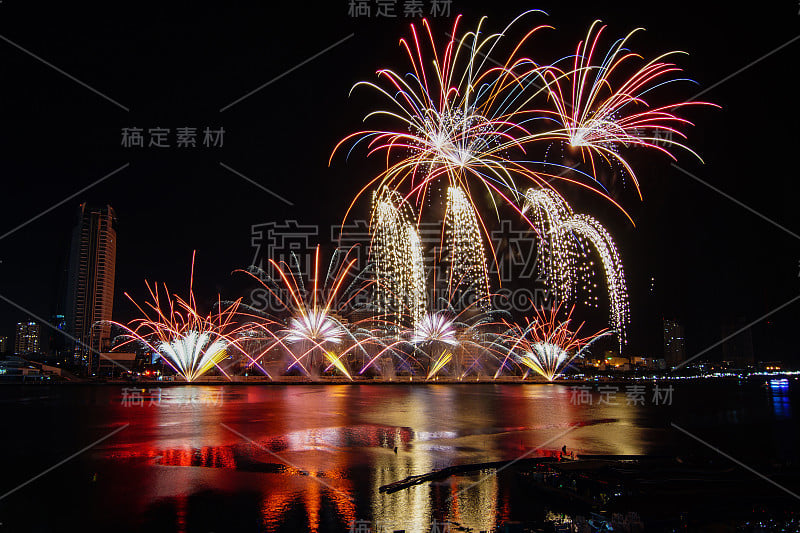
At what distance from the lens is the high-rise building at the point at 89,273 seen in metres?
136

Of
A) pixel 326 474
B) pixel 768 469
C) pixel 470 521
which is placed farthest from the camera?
pixel 768 469

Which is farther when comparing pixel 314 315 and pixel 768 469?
pixel 314 315

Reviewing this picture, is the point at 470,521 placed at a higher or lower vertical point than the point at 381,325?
lower

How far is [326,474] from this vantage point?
13.6 metres

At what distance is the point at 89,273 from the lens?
140 meters

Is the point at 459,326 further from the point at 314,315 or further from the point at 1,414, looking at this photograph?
the point at 1,414

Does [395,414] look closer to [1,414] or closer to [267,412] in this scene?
[267,412]

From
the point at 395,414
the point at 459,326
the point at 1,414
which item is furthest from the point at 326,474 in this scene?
the point at 459,326

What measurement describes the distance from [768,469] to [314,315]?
44.3 meters

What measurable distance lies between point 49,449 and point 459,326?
2321 inches

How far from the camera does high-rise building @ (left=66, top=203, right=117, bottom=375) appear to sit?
136 metres

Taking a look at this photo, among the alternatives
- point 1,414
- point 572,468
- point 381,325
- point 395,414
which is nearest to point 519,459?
point 572,468

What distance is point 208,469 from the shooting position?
45.8 ft

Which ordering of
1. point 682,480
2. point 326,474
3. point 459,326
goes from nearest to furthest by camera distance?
point 682,480, point 326,474, point 459,326
